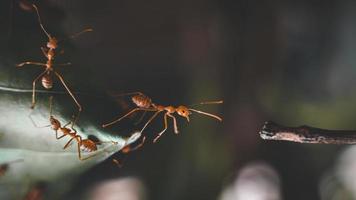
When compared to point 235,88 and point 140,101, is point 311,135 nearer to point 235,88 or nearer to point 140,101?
point 140,101

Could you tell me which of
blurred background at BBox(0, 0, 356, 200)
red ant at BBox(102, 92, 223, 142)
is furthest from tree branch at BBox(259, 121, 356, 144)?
blurred background at BBox(0, 0, 356, 200)

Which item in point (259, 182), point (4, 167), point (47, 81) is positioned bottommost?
point (259, 182)

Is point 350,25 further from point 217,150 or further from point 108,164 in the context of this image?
point 108,164

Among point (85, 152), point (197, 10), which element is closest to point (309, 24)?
point (197, 10)

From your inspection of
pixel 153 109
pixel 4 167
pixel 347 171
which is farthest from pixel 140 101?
pixel 347 171

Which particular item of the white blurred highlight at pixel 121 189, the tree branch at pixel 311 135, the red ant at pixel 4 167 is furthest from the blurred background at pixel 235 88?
the tree branch at pixel 311 135

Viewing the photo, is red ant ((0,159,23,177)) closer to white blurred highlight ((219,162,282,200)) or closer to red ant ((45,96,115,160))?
red ant ((45,96,115,160))

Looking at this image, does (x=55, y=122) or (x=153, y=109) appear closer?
(x=55, y=122)
